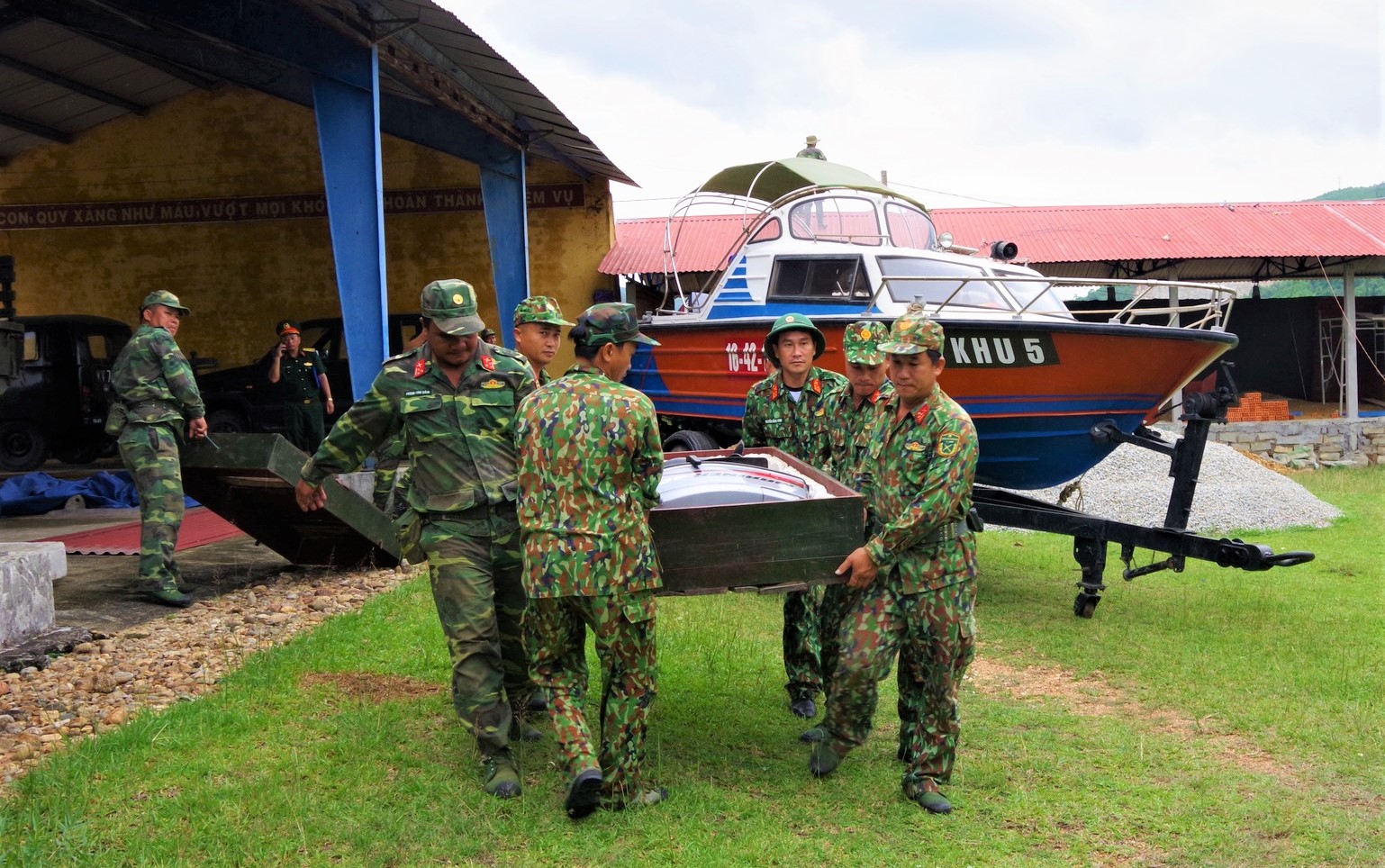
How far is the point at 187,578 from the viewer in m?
7.59

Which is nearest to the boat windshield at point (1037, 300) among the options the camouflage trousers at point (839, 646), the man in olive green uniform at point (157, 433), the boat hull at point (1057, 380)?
the boat hull at point (1057, 380)

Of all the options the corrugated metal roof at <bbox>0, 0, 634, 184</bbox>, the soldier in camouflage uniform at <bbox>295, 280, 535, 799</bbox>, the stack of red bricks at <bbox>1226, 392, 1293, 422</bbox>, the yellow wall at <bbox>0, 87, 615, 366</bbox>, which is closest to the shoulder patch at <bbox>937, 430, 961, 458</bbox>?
the soldier in camouflage uniform at <bbox>295, 280, 535, 799</bbox>

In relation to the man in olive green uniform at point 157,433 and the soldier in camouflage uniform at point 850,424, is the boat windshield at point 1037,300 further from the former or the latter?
the man in olive green uniform at point 157,433

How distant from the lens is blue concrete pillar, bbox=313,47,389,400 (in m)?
9.46

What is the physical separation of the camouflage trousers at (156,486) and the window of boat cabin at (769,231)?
15.8 feet

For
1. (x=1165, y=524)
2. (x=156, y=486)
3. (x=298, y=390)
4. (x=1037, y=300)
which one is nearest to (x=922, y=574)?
(x=1165, y=524)

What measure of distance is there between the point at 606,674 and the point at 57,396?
41.1 ft

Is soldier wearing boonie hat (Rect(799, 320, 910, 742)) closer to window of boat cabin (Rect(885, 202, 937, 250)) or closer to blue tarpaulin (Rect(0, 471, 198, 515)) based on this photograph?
window of boat cabin (Rect(885, 202, 937, 250))

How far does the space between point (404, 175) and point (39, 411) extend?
20.1 feet

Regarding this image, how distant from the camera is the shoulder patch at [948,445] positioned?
3.90 metres

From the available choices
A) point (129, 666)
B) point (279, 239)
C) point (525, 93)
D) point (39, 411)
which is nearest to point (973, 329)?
point (129, 666)

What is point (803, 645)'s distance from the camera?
16.7 ft

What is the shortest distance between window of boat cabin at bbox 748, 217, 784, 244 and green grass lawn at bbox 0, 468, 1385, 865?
13.1 feet

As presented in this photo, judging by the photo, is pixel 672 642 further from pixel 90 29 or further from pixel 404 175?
pixel 404 175
